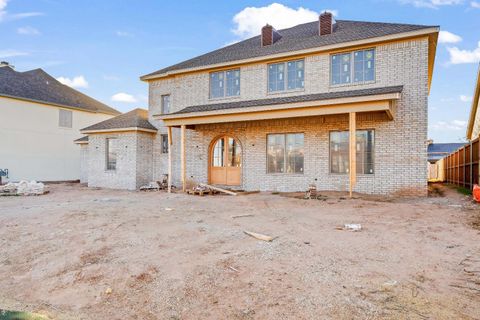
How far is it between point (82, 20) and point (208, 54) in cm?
656

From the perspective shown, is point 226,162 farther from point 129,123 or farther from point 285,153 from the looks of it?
point 129,123

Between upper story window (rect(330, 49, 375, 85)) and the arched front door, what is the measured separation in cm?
519

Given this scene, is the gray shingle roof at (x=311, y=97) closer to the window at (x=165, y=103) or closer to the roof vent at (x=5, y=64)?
the window at (x=165, y=103)

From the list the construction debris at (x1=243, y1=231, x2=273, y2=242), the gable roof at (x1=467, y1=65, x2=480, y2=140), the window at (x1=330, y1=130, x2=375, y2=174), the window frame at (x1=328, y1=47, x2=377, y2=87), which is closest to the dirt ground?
the construction debris at (x1=243, y1=231, x2=273, y2=242)

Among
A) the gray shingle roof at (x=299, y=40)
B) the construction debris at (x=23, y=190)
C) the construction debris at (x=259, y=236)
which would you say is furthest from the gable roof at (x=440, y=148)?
the construction debris at (x=23, y=190)

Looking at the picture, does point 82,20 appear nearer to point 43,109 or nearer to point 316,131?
point 43,109

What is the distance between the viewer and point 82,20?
1562 centimetres

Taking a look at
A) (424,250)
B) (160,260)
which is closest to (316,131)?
(424,250)

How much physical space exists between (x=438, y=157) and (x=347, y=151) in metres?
28.4

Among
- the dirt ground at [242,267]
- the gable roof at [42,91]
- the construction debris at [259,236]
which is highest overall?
the gable roof at [42,91]

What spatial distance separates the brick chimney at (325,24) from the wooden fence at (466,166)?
7.25 metres

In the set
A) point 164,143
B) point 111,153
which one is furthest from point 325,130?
point 111,153

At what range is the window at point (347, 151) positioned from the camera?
11.5 meters

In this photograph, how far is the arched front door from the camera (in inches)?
562
